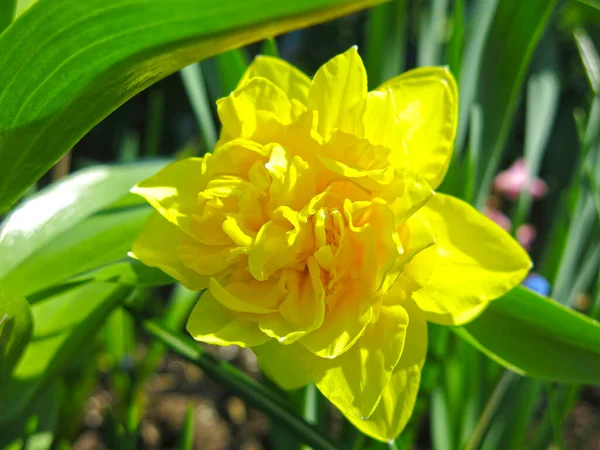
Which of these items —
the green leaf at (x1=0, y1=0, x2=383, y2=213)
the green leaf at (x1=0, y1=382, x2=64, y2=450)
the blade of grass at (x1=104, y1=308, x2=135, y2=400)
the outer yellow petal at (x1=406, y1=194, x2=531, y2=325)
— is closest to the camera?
the green leaf at (x1=0, y1=0, x2=383, y2=213)

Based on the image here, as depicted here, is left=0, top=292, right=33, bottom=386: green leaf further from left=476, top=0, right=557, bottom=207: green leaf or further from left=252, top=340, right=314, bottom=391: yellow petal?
left=476, top=0, right=557, bottom=207: green leaf

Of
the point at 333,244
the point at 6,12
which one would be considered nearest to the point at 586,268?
the point at 333,244

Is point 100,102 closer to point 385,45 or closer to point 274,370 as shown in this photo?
point 274,370

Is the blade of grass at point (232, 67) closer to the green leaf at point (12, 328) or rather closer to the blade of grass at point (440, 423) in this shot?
the green leaf at point (12, 328)

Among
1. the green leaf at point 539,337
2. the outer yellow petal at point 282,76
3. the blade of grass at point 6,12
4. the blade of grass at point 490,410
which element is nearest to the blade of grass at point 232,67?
the outer yellow petal at point 282,76

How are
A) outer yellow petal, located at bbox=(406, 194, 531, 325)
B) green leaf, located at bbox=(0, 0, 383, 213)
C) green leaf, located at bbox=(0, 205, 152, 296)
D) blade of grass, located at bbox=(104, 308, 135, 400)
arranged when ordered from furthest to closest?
blade of grass, located at bbox=(104, 308, 135, 400) → green leaf, located at bbox=(0, 205, 152, 296) → outer yellow petal, located at bbox=(406, 194, 531, 325) → green leaf, located at bbox=(0, 0, 383, 213)

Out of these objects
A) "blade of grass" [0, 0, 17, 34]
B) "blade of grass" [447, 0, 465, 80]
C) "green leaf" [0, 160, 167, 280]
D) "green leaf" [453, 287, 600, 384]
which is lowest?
"green leaf" [453, 287, 600, 384]

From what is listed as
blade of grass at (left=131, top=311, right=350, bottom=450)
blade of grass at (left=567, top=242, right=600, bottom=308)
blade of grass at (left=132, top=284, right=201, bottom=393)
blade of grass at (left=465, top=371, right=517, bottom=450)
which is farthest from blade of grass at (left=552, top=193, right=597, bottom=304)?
blade of grass at (left=132, top=284, right=201, bottom=393)

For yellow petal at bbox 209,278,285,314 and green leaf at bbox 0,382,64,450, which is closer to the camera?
yellow petal at bbox 209,278,285,314
